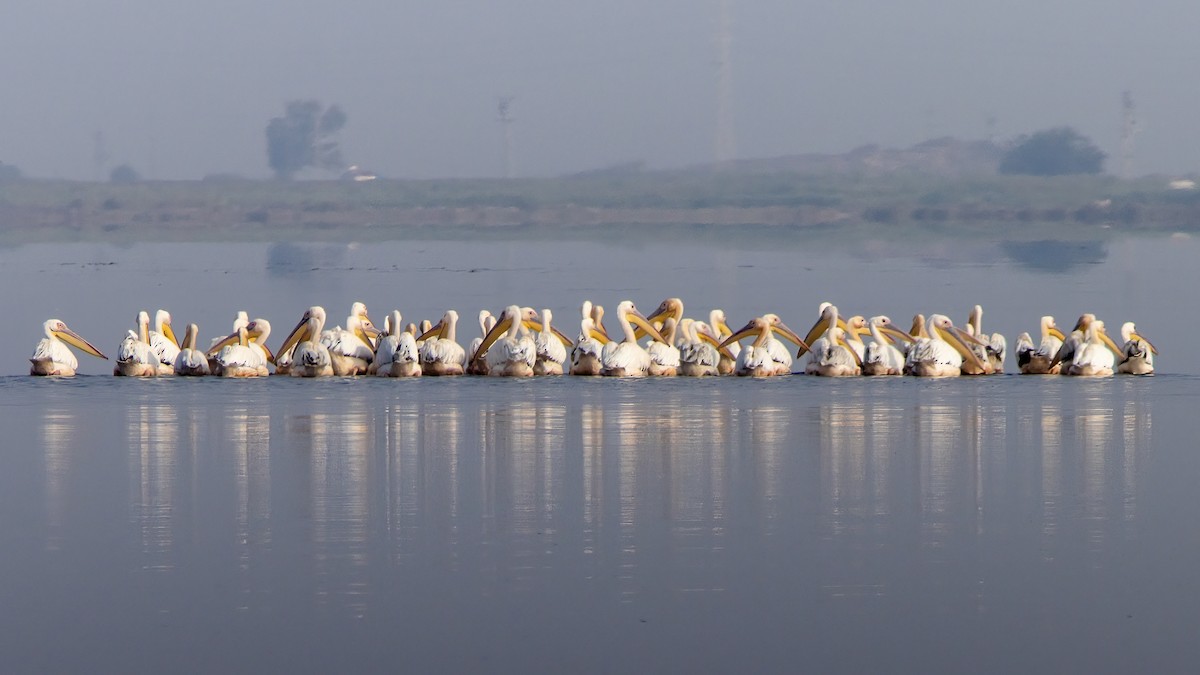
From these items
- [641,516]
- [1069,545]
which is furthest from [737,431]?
[1069,545]

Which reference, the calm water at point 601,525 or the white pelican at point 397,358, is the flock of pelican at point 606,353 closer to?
the white pelican at point 397,358

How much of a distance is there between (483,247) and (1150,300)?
73.0 ft

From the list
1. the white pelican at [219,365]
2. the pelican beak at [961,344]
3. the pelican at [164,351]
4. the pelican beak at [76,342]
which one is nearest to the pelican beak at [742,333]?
the pelican beak at [961,344]

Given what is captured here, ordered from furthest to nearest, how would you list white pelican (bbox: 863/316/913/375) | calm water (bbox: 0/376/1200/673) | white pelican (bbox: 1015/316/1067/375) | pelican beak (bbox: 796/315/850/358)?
pelican beak (bbox: 796/315/850/358), white pelican (bbox: 1015/316/1067/375), white pelican (bbox: 863/316/913/375), calm water (bbox: 0/376/1200/673)

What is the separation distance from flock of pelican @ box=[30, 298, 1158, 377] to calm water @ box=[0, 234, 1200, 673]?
47 cm

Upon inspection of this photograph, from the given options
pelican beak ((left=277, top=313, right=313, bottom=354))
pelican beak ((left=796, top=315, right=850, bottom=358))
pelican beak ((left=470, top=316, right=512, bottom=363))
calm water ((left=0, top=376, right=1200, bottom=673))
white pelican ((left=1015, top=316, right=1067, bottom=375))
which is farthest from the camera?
pelican beak ((left=796, top=315, right=850, bottom=358))

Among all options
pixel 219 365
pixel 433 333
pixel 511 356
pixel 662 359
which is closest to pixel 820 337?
pixel 662 359

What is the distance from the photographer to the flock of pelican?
16562mm

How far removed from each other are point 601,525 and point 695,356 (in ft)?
26.4

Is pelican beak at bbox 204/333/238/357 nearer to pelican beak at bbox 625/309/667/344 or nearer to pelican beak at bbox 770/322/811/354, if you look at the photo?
pelican beak at bbox 625/309/667/344

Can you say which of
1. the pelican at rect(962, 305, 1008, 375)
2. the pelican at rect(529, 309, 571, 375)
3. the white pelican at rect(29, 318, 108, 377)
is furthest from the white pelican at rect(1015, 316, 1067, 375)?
the white pelican at rect(29, 318, 108, 377)

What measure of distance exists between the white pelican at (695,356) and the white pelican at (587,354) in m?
0.64

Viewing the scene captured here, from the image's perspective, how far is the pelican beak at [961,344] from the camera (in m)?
17.1

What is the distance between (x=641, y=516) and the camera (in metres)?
9.43
